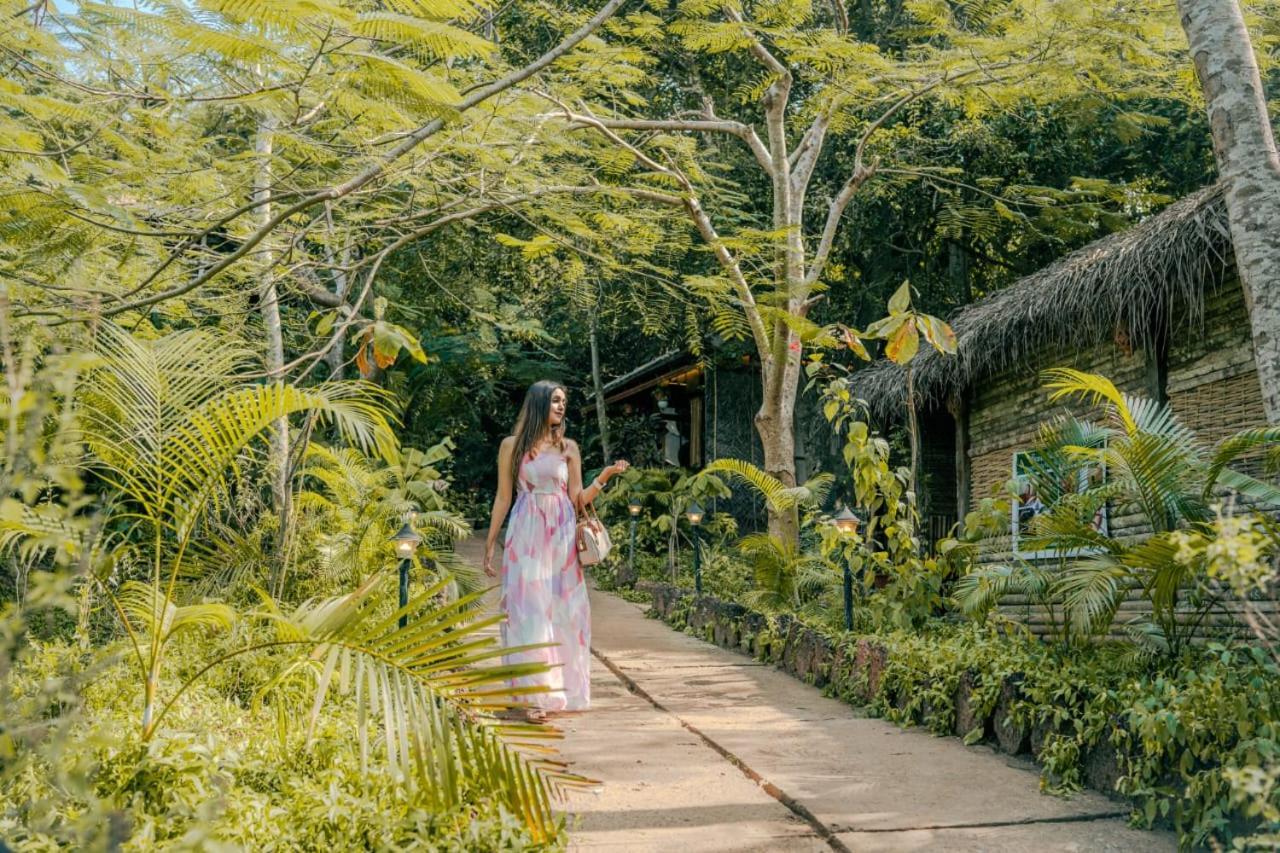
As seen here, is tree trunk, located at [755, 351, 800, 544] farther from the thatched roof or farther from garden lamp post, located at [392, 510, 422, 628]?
garden lamp post, located at [392, 510, 422, 628]

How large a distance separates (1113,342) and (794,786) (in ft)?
19.0

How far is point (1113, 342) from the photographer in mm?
8727

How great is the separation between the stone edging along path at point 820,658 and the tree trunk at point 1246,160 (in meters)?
1.63

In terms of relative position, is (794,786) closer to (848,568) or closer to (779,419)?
(848,568)

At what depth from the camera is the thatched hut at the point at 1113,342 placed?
7.19m

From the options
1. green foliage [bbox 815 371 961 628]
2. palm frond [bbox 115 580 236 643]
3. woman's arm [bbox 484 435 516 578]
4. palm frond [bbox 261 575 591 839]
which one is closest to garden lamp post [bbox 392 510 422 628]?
woman's arm [bbox 484 435 516 578]

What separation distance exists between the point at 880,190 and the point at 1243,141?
7.96 metres

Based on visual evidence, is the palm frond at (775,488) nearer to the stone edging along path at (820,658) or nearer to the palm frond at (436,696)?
the stone edging along path at (820,658)

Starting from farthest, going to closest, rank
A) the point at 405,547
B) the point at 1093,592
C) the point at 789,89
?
the point at 789,89 → the point at 405,547 → the point at 1093,592

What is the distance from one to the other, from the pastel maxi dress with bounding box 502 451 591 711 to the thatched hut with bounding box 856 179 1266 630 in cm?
223

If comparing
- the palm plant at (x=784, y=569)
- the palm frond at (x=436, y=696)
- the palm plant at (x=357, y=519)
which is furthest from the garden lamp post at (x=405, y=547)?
the palm plant at (x=784, y=569)

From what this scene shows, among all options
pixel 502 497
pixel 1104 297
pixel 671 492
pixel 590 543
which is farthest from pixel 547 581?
pixel 671 492

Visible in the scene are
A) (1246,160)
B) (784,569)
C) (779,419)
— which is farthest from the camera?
(779,419)

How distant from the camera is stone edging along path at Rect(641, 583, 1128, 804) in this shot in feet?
13.7
